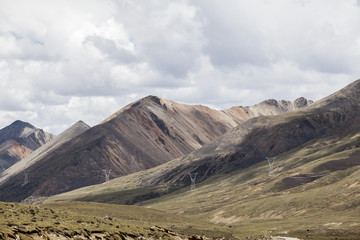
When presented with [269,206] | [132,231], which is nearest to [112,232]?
[132,231]

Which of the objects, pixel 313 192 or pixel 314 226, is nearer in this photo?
pixel 314 226

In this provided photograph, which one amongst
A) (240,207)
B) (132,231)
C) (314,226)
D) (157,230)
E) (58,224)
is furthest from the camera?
(240,207)

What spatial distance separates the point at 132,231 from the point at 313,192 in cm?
14208

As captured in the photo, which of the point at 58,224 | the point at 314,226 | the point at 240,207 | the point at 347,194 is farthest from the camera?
the point at 240,207

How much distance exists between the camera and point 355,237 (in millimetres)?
100625

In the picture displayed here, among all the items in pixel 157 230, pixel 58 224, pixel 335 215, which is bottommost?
pixel 335 215

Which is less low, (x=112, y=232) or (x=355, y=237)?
(x=112, y=232)

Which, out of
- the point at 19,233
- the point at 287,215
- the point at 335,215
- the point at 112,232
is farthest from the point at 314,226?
the point at 19,233

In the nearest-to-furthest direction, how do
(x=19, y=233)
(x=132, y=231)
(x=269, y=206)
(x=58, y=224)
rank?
(x=19, y=233) → (x=58, y=224) → (x=132, y=231) → (x=269, y=206)

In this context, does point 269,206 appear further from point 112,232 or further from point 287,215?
point 112,232

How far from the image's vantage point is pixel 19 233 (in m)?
43.9

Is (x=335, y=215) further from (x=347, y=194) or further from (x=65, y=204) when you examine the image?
(x=65, y=204)

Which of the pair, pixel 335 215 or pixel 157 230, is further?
pixel 335 215

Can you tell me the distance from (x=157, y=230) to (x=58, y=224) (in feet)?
58.6
